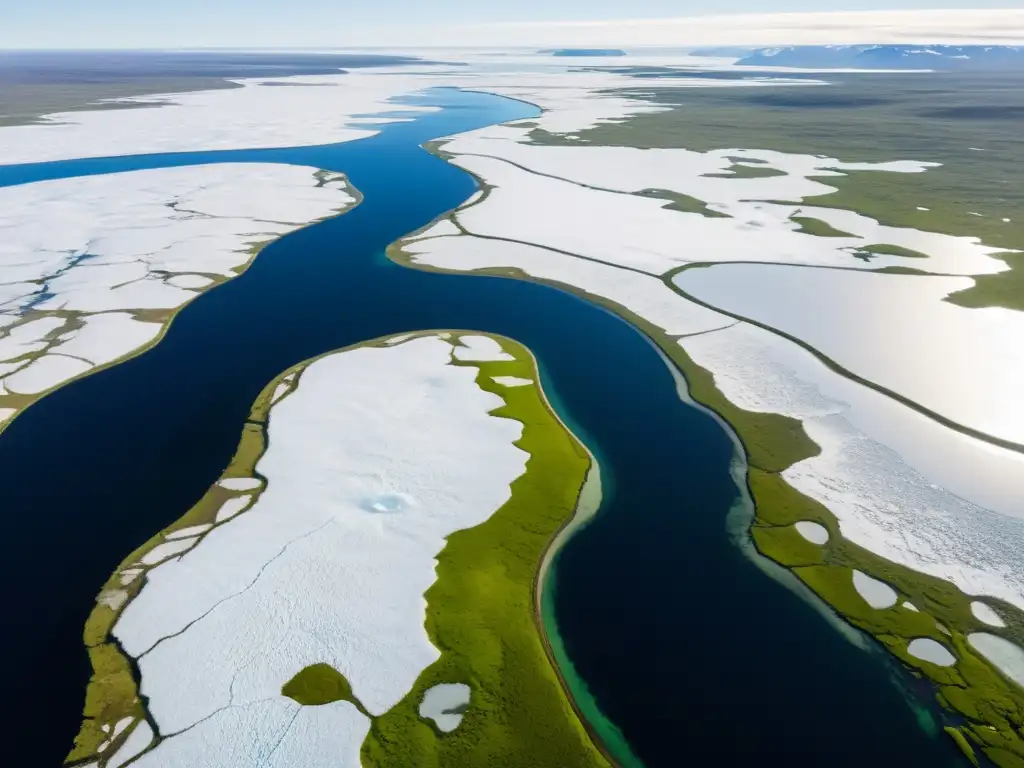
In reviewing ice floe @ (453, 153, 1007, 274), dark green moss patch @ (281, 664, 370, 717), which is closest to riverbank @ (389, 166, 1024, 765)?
dark green moss patch @ (281, 664, 370, 717)

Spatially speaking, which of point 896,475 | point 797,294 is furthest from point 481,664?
point 797,294

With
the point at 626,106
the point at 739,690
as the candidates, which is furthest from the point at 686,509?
the point at 626,106

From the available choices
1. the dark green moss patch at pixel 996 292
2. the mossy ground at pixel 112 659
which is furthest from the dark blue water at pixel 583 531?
the dark green moss patch at pixel 996 292

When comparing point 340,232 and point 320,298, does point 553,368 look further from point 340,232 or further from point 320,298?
point 340,232

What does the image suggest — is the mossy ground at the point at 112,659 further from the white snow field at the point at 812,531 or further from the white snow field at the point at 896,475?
the white snow field at the point at 896,475

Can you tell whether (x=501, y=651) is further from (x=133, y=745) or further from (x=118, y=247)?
(x=118, y=247)

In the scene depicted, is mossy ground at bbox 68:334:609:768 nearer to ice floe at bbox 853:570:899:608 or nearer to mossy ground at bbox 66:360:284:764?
mossy ground at bbox 66:360:284:764
